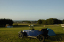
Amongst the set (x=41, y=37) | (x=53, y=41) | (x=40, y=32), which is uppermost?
(x=40, y=32)

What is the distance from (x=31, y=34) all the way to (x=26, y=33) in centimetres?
67

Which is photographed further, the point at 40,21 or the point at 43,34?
the point at 40,21

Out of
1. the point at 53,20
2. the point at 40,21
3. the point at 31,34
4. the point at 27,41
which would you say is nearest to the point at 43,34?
the point at 31,34

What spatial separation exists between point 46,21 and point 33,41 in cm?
6285

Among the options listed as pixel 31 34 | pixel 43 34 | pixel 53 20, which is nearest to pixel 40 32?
pixel 43 34

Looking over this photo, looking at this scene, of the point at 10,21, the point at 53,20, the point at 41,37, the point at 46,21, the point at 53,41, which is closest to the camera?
the point at 41,37

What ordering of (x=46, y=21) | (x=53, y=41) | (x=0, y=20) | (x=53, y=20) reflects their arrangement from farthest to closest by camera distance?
(x=46, y=21) < (x=53, y=20) < (x=0, y=20) < (x=53, y=41)

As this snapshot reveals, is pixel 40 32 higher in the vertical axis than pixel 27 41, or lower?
higher

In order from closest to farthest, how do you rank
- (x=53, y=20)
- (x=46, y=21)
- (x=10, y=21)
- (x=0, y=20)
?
1. (x=0, y=20)
2. (x=10, y=21)
3. (x=53, y=20)
4. (x=46, y=21)

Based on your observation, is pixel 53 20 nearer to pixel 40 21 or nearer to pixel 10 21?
pixel 40 21

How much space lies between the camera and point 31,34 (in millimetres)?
7625

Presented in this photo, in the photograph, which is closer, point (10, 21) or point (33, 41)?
point (33, 41)

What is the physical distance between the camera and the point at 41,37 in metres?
7.04

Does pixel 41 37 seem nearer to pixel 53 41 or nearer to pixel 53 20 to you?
pixel 53 41
